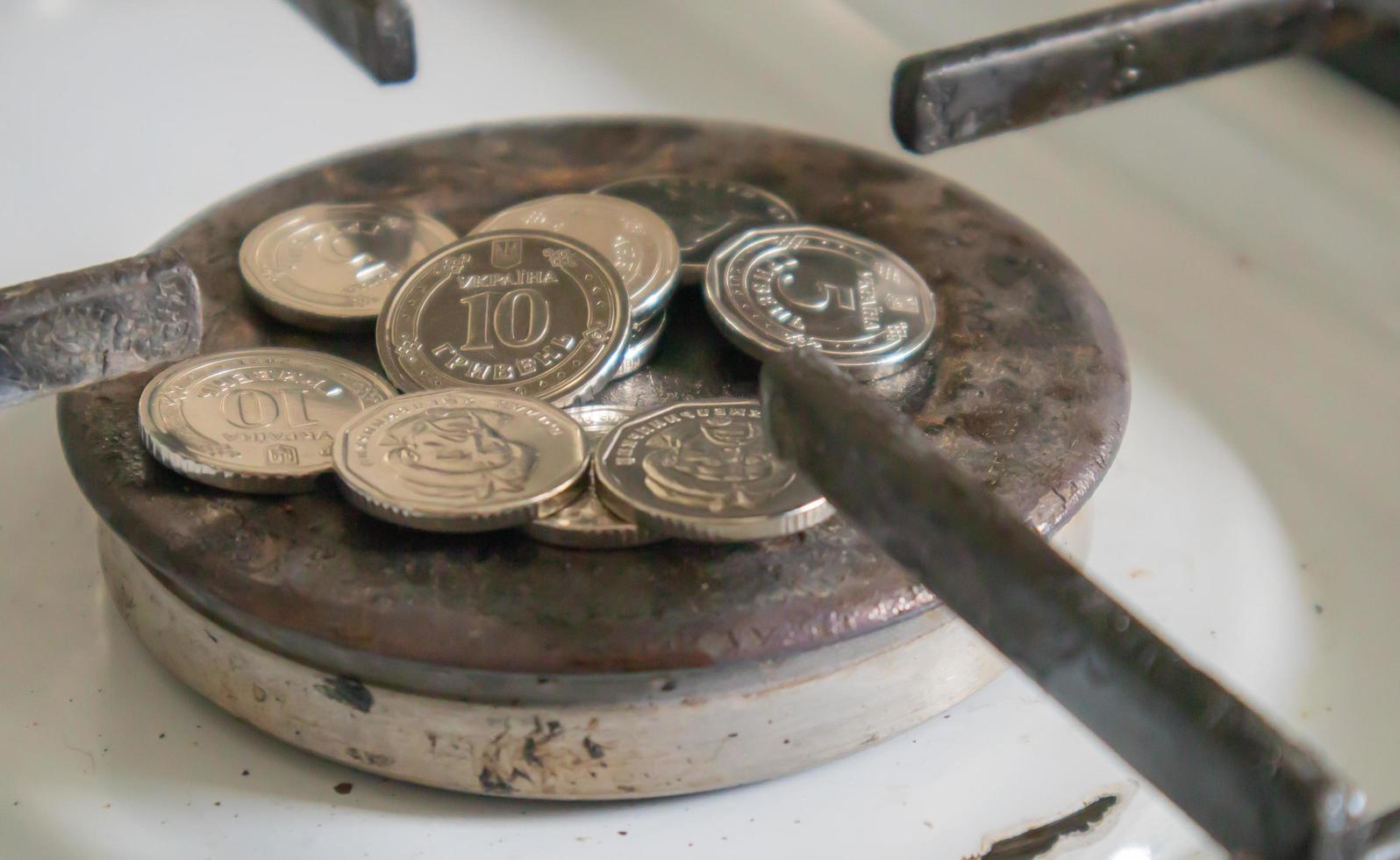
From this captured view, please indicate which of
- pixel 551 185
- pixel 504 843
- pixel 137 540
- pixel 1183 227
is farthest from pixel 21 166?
pixel 1183 227

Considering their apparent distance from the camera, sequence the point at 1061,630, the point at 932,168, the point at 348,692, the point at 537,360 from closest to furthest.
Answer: the point at 1061,630
the point at 348,692
the point at 537,360
the point at 932,168

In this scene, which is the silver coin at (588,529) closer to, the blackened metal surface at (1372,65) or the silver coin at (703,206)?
the silver coin at (703,206)

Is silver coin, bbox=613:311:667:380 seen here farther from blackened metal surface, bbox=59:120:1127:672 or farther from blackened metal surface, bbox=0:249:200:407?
blackened metal surface, bbox=0:249:200:407

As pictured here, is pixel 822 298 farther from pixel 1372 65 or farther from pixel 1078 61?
pixel 1372 65

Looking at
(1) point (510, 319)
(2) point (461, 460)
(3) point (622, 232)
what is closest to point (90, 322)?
(2) point (461, 460)

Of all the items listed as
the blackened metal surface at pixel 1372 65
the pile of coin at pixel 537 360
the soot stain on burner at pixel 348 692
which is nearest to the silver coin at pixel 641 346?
the pile of coin at pixel 537 360

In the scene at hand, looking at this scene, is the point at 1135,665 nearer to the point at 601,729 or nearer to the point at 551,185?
the point at 601,729
